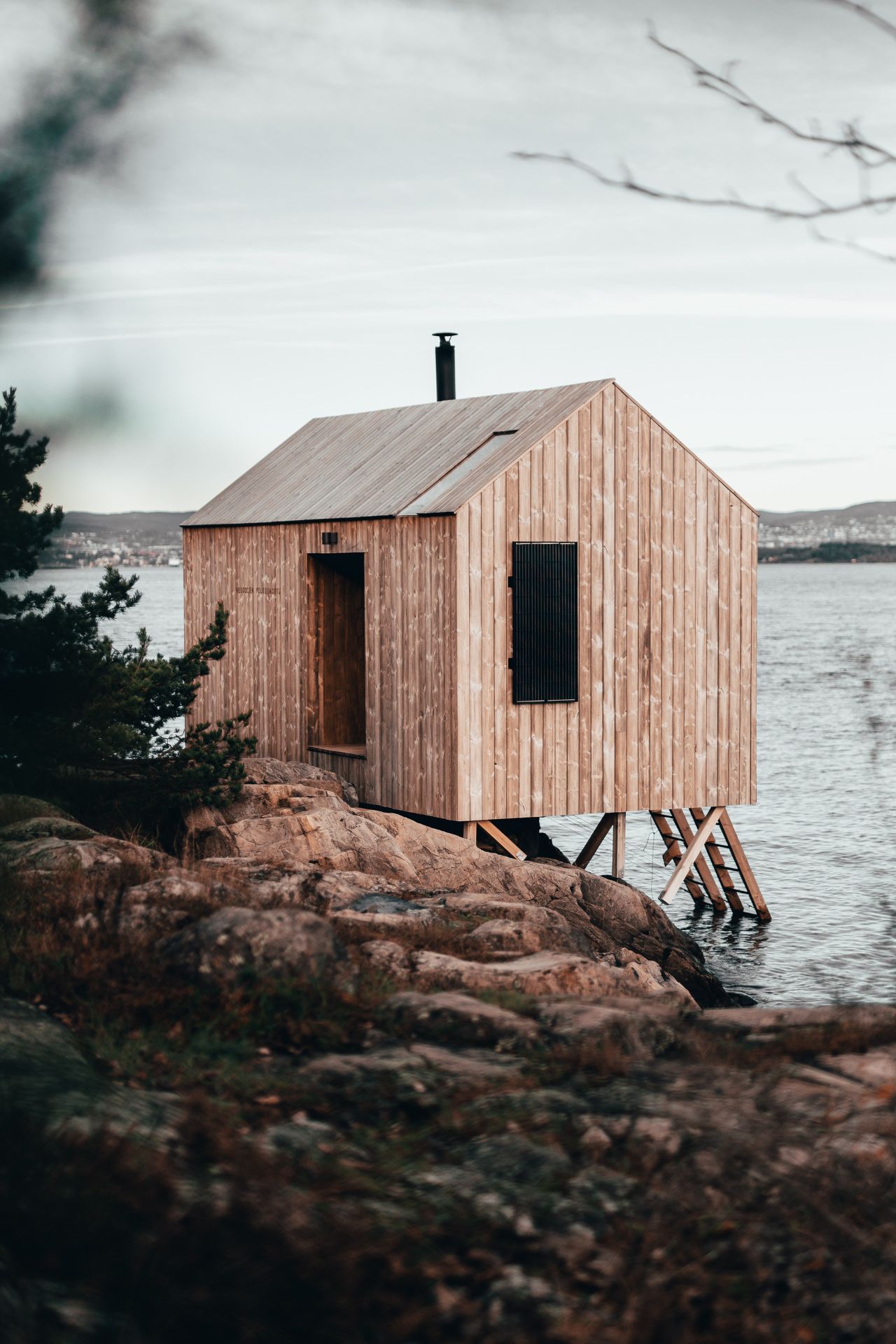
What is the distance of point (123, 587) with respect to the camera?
11.8m

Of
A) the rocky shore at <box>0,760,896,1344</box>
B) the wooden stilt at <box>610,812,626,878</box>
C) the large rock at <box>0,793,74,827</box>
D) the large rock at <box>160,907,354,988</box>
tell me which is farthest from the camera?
the wooden stilt at <box>610,812,626,878</box>

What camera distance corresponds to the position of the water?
1689cm

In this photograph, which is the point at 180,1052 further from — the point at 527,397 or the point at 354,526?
the point at 527,397

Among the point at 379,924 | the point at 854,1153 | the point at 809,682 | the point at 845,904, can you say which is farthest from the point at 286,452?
the point at 809,682

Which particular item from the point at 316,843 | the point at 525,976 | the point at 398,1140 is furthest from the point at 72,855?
the point at 316,843

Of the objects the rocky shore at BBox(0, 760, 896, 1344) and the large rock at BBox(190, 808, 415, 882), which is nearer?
the rocky shore at BBox(0, 760, 896, 1344)

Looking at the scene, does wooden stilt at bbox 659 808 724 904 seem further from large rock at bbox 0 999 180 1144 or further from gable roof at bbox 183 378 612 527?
large rock at bbox 0 999 180 1144

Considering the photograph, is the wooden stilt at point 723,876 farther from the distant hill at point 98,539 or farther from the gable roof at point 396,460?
the distant hill at point 98,539

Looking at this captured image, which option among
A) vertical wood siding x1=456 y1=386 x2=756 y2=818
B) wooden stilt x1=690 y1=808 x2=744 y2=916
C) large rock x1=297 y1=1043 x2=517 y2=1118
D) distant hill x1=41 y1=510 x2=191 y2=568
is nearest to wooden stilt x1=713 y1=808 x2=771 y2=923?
wooden stilt x1=690 y1=808 x2=744 y2=916

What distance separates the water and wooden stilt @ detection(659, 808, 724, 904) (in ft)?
3.68

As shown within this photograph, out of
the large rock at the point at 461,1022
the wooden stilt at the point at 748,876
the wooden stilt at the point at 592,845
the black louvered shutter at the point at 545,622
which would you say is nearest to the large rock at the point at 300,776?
the black louvered shutter at the point at 545,622

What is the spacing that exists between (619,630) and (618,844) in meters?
3.49

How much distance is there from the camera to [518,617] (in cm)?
1523

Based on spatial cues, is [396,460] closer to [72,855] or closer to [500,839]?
[500,839]
